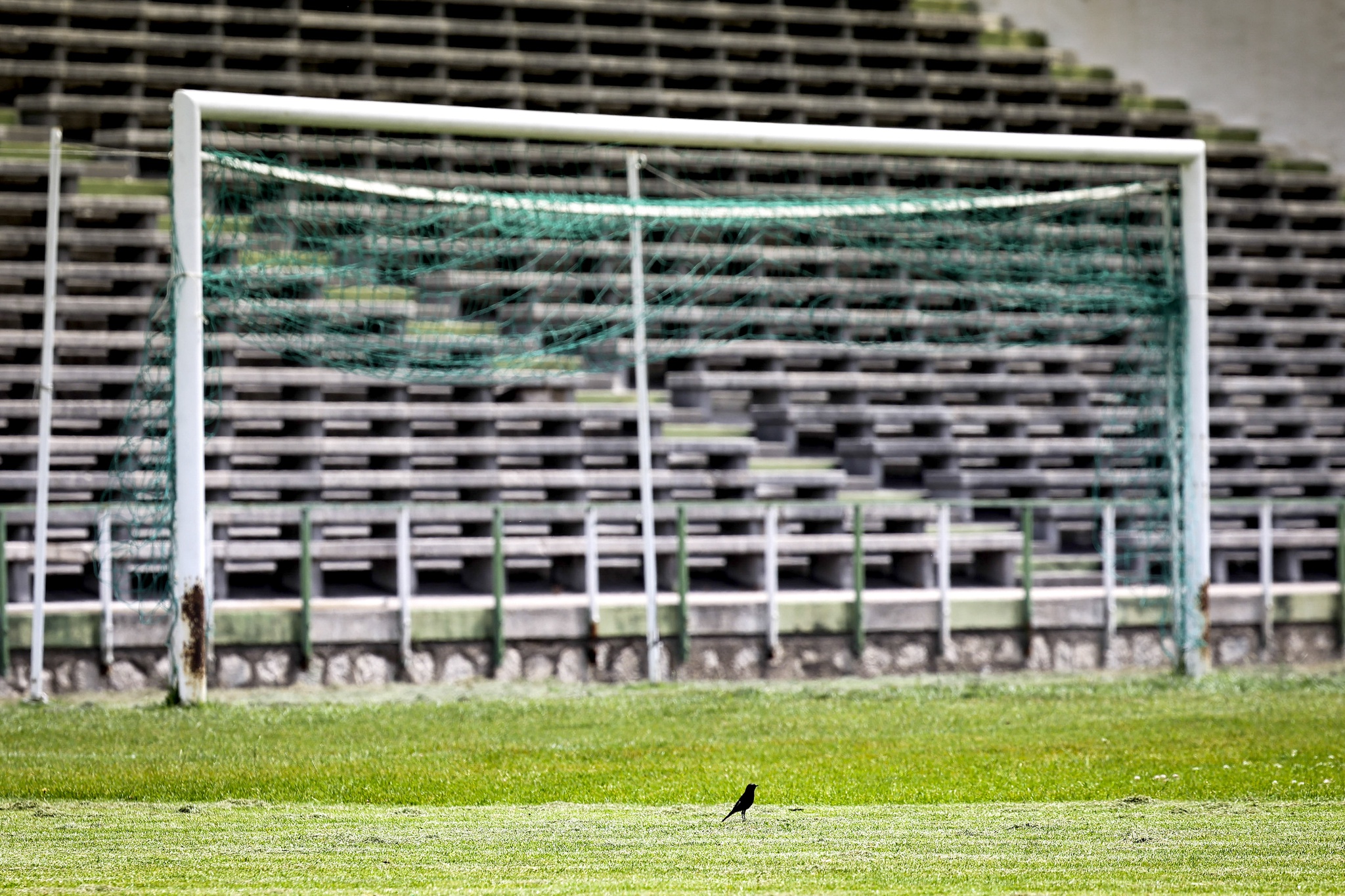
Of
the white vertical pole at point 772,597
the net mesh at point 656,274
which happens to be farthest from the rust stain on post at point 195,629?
the white vertical pole at point 772,597

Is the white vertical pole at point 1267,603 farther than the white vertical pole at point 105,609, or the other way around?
the white vertical pole at point 1267,603

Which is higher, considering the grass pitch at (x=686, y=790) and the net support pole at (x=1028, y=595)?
the net support pole at (x=1028, y=595)

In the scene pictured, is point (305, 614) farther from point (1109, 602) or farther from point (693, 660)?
point (1109, 602)

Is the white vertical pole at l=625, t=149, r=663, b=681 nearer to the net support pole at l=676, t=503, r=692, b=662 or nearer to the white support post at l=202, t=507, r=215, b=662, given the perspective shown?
the net support pole at l=676, t=503, r=692, b=662

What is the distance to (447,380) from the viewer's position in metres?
11.8

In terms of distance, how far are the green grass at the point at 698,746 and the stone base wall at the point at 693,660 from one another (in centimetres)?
29

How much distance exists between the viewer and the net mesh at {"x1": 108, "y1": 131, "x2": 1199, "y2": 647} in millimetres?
Answer: 10727

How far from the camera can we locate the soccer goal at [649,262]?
960cm

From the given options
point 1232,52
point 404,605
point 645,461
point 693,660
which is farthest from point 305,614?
point 1232,52

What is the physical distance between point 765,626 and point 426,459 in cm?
343

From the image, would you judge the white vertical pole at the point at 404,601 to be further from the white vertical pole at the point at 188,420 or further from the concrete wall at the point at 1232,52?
the concrete wall at the point at 1232,52

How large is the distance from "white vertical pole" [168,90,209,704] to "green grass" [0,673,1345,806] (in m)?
0.31

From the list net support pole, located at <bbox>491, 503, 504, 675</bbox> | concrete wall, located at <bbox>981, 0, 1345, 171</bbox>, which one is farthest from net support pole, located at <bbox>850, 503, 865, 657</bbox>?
concrete wall, located at <bbox>981, 0, 1345, 171</bbox>

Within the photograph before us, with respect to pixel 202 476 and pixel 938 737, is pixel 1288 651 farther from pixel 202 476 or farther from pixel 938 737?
pixel 202 476
